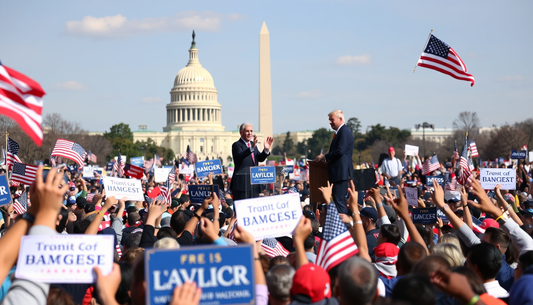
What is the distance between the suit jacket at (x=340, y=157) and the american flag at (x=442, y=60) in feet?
12.6

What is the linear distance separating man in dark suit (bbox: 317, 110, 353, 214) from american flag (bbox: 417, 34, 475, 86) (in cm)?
382

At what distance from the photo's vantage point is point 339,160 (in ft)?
26.5

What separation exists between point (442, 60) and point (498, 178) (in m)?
2.36

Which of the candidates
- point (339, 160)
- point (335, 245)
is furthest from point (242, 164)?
point (335, 245)

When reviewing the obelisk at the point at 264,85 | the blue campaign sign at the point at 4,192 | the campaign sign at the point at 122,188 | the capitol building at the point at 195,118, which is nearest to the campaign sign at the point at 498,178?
the campaign sign at the point at 122,188

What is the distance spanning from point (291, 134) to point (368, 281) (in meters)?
168

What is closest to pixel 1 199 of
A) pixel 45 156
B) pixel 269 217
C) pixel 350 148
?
pixel 350 148

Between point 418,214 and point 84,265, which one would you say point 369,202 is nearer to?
point 418,214

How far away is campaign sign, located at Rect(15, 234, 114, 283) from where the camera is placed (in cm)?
313

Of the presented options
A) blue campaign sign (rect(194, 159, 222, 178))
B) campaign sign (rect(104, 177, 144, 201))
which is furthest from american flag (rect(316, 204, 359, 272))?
blue campaign sign (rect(194, 159, 222, 178))

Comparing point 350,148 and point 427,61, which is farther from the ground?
point 427,61

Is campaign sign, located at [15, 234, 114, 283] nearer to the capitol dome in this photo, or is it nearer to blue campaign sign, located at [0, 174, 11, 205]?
blue campaign sign, located at [0, 174, 11, 205]

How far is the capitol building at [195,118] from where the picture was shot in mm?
141000

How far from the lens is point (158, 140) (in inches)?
5699
